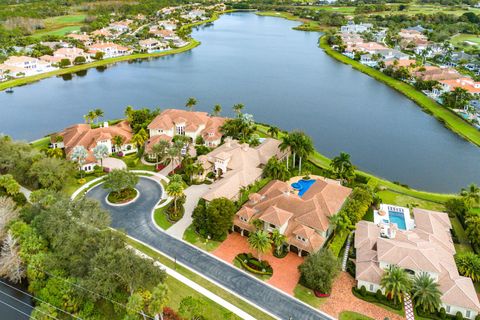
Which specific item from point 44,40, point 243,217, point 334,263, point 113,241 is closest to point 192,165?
point 243,217

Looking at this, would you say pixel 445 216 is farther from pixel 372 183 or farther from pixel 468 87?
pixel 468 87

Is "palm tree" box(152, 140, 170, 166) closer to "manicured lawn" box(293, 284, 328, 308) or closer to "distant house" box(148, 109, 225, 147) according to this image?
"distant house" box(148, 109, 225, 147)

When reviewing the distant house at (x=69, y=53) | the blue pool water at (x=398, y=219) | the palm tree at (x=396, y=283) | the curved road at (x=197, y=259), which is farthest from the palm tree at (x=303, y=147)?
the distant house at (x=69, y=53)

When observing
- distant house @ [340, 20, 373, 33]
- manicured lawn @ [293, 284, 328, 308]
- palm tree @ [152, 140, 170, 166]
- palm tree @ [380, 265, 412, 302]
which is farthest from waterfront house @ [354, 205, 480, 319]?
distant house @ [340, 20, 373, 33]

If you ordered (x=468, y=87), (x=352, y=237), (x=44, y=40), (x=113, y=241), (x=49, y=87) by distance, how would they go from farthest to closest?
(x=44, y=40), (x=49, y=87), (x=468, y=87), (x=352, y=237), (x=113, y=241)

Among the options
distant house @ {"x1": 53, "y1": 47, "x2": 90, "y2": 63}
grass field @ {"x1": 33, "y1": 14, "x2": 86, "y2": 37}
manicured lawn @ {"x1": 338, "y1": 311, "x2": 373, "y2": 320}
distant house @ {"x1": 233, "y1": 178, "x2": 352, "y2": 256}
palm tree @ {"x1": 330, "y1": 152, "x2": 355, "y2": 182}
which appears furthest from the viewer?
grass field @ {"x1": 33, "y1": 14, "x2": 86, "y2": 37}

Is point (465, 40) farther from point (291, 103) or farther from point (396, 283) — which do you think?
point (396, 283)

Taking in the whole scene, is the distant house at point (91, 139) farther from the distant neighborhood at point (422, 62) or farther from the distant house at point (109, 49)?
the distant house at point (109, 49)
